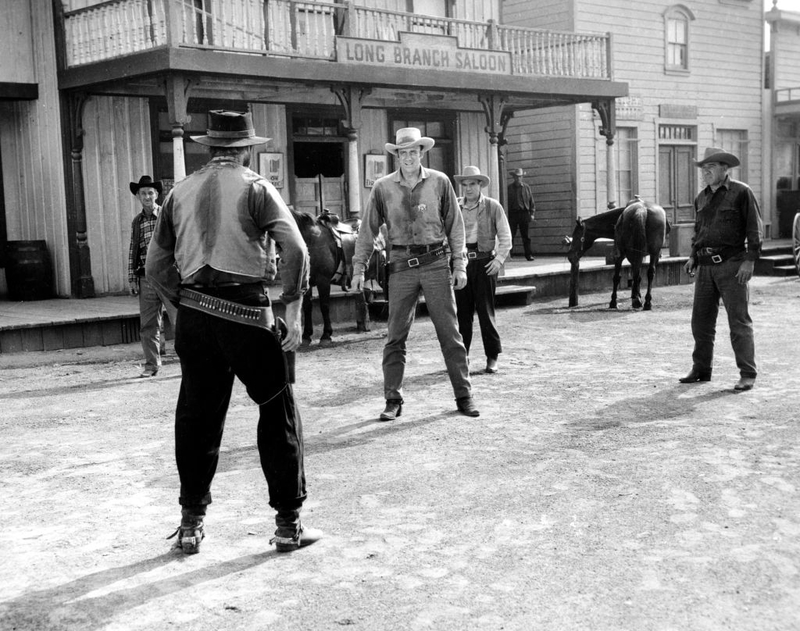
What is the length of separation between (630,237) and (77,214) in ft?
25.3

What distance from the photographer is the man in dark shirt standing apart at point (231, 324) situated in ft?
14.4

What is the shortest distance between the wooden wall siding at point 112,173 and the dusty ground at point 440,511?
239 inches

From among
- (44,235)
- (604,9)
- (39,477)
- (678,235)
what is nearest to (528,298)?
(678,235)

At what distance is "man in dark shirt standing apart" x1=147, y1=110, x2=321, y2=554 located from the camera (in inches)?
172

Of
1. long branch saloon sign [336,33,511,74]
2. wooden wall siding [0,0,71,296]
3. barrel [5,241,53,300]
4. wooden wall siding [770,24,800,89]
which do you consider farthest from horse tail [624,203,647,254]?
wooden wall siding [770,24,800,89]

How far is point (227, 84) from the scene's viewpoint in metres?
15.4

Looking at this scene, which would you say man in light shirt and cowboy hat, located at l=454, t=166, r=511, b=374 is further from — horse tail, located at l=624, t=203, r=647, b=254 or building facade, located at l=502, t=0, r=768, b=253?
building facade, located at l=502, t=0, r=768, b=253

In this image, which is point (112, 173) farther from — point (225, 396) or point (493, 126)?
point (225, 396)

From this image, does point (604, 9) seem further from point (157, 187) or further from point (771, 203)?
point (157, 187)

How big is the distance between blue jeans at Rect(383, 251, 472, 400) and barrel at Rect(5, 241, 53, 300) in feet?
27.9

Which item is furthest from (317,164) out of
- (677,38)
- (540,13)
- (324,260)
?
(677,38)

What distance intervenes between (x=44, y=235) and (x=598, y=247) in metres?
11.2

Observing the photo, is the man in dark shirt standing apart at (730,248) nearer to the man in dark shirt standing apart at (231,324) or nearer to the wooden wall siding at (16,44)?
the man in dark shirt standing apart at (231,324)

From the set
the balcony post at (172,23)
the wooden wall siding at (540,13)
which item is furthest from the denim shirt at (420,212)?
the wooden wall siding at (540,13)
